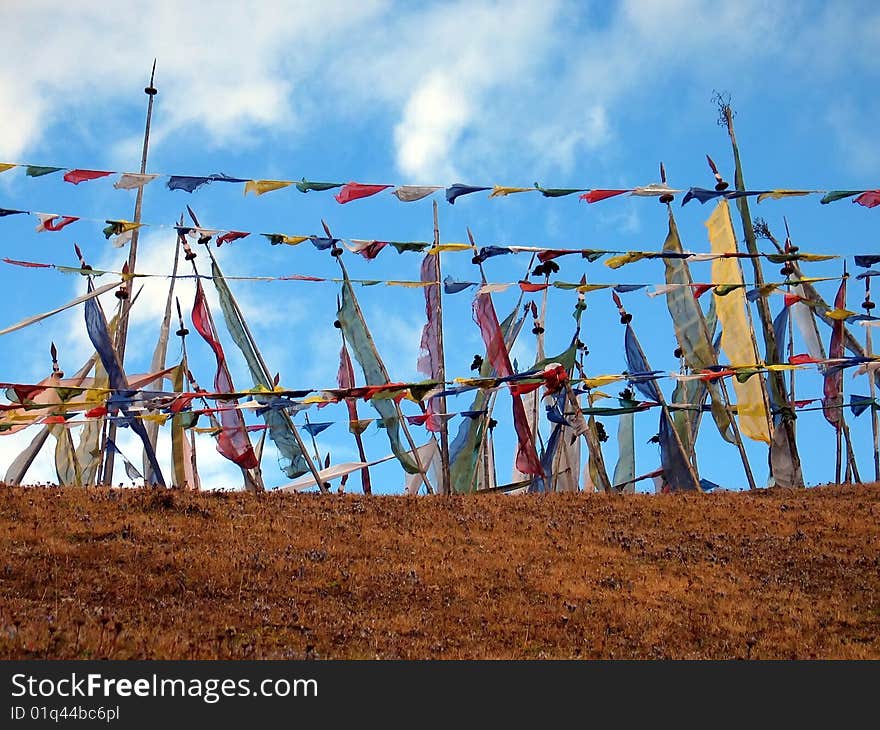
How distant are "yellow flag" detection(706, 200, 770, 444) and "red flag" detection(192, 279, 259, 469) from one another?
12.1 metres

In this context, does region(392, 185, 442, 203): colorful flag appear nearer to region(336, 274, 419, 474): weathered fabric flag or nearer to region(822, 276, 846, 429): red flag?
region(336, 274, 419, 474): weathered fabric flag

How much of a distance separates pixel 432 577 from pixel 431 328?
1228 centimetres

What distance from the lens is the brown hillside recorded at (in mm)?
15430

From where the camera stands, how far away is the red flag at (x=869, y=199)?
74.0 feet

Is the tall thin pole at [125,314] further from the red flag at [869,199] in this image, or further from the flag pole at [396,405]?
the red flag at [869,199]

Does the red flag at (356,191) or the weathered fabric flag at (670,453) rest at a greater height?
the red flag at (356,191)

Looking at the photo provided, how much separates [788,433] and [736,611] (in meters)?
12.0

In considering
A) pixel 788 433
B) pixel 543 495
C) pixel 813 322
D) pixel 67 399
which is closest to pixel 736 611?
pixel 543 495

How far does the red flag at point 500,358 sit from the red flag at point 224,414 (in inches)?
255

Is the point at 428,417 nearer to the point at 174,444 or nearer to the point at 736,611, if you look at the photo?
the point at 174,444

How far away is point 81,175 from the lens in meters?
24.2

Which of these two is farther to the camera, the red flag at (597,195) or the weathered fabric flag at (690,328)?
the weathered fabric flag at (690,328)

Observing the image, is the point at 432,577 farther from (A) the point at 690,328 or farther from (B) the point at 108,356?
(A) the point at 690,328

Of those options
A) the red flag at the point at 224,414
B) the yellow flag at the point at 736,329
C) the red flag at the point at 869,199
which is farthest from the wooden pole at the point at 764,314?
the red flag at the point at 224,414
